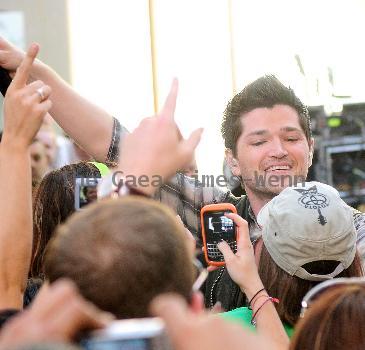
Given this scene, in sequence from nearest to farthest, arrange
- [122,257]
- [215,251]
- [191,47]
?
[122,257]
[215,251]
[191,47]

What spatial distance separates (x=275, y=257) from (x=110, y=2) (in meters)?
4.20

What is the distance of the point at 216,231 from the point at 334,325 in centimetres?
107

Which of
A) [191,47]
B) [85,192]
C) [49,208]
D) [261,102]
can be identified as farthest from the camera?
[191,47]

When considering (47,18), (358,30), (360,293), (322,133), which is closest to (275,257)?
(360,293)

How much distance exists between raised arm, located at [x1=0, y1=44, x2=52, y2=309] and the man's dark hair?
1.61m

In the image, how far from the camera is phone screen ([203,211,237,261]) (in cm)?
226

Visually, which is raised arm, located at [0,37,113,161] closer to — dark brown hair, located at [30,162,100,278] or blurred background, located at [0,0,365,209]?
dark brown hair, located at [30,162,100,278]

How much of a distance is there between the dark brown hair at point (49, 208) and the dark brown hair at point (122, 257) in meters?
0.95

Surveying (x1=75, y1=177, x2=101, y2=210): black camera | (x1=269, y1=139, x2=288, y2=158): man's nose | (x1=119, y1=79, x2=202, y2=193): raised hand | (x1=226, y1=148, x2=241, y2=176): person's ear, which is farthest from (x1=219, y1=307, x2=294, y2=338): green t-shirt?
(x1=226, y1=148, x2=241, y2=176): person's ear

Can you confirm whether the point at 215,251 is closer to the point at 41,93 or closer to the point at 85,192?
the point at 85,192

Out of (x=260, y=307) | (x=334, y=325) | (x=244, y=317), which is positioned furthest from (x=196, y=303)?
(x=244, y=317)

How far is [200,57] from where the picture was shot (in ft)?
18.4

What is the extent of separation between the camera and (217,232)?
228 cm

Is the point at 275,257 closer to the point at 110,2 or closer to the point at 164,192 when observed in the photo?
the point at 164,192
